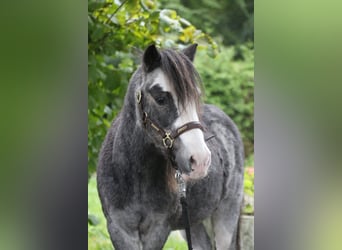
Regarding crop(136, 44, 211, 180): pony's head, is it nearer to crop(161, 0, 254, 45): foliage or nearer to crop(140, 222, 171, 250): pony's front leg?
crop(140, 222, 171, 250): pony's front leg

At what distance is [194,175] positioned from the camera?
290cm

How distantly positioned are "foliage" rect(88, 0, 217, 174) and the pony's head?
0.33 metres

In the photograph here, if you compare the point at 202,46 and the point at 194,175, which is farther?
the point at 202,46

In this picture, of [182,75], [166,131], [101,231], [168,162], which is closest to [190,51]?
[182,75]

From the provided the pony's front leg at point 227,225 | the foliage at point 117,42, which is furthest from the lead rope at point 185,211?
the foliage at point 117,42

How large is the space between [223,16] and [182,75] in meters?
0.55

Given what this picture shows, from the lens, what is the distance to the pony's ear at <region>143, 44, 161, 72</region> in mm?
2879

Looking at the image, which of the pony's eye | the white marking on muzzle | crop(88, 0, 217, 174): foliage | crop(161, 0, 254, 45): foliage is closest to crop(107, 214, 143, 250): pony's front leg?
crop(88, 0, 217, 174): foliage

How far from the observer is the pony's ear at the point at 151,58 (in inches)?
113

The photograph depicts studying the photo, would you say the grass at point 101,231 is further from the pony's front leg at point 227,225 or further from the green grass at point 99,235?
the pony's front leg at point 227,225
